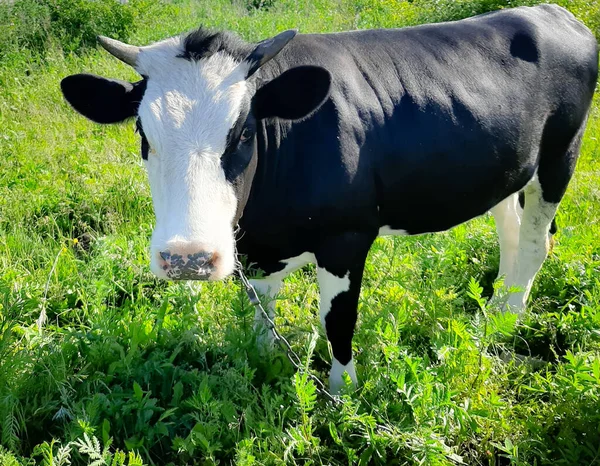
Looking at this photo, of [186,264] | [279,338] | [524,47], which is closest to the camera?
[186,264]

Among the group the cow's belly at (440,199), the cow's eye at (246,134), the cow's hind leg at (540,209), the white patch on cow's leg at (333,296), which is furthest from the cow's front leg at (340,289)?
the cow's hind leg at (540,209)

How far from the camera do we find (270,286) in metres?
3.32

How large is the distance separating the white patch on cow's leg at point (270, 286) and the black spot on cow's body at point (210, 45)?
3.26 feet

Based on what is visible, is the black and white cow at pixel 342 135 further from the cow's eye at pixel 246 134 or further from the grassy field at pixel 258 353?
the grassy field at pixel 258 353

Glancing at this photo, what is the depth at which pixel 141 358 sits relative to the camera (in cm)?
284

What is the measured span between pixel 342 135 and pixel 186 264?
1.03 meters

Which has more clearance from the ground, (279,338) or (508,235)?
→ (279,338)

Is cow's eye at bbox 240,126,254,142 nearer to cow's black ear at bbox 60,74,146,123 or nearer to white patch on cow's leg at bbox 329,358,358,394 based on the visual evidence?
cow's black ear at bbox 60,74,146,123

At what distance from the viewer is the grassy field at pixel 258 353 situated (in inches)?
95.7

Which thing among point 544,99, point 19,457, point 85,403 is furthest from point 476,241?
point 19,457

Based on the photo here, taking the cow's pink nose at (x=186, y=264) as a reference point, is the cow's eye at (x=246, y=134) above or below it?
above

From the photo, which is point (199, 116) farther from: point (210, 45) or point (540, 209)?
point (540, 209)

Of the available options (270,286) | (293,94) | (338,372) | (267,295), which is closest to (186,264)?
(293,94)

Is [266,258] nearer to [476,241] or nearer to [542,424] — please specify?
[542,424]
